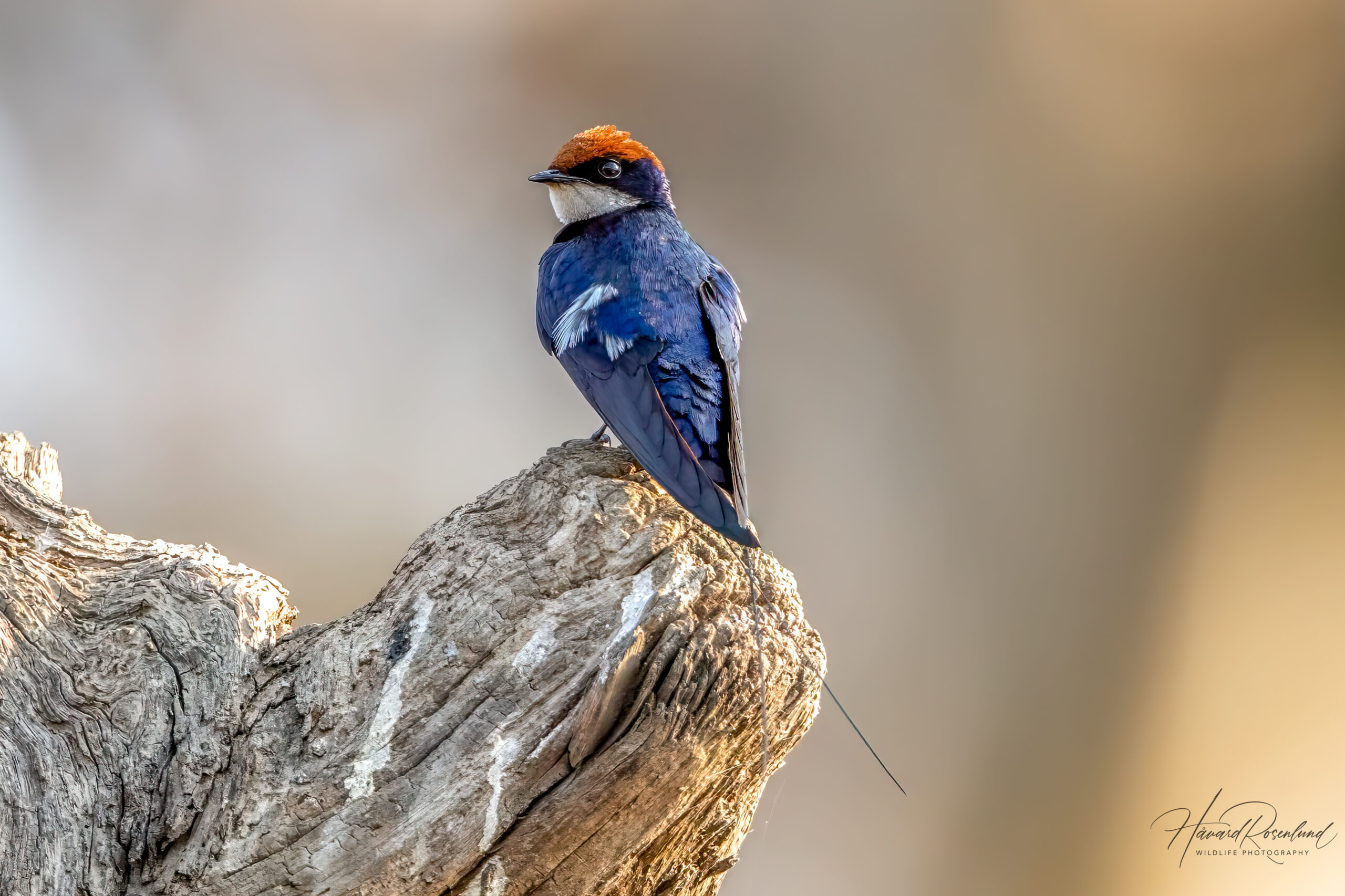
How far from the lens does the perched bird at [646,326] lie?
1.63 metres

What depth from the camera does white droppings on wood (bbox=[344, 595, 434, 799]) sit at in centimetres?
127

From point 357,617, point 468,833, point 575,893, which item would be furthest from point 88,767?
point 575,893

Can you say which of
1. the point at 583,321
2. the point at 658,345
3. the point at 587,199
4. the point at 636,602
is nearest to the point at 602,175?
the point at 587,199

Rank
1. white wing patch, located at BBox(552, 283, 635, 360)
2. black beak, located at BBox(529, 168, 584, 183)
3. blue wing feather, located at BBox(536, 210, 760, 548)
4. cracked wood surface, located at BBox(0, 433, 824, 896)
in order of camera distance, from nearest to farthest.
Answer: cracked wood surface, located at BBox(0, 433, 824, 896) < blue wing feather, located at BBox(536, 210, 760, 548) < white wing patch, located at BBox(552, 283, 635, 360) < black beak, located at BBox(529, 168, 584, 183)

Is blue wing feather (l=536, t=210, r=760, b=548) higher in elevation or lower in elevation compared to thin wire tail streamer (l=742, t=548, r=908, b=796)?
higher

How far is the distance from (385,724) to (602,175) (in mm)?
1530

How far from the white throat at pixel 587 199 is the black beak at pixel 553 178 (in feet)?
0.04

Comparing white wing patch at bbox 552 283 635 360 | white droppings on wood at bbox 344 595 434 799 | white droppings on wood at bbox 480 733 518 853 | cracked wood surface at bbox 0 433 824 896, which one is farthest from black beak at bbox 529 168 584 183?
white droppings on wood at bbox 480 733 518 853

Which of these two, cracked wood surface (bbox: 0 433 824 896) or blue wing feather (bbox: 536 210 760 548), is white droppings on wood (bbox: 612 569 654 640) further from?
blue wing feather (bbox: 536 210 760 548)

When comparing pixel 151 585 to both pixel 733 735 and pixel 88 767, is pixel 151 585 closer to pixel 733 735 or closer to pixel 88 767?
pixel 88 767

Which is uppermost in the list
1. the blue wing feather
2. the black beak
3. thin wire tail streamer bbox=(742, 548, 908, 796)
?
the black beak

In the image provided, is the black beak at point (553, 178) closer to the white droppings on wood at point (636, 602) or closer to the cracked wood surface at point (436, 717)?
the cracked wood surface at point (436, 717)

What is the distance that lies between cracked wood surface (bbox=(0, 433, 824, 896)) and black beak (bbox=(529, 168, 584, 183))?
1063 mm

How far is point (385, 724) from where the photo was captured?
4.31 ft
